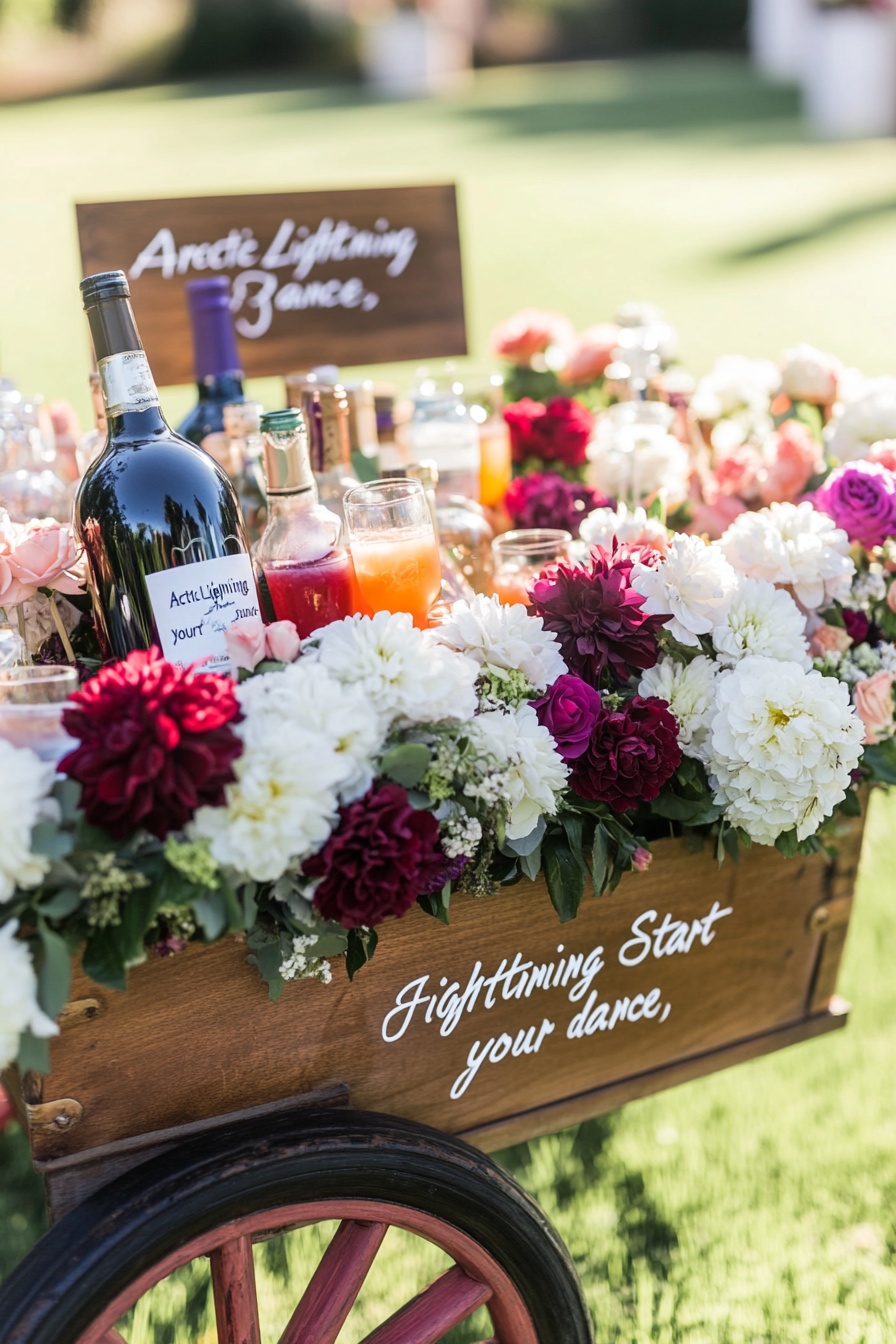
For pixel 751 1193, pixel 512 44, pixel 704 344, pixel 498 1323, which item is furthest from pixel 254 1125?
pixel 512 44

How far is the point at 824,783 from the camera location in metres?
0.97

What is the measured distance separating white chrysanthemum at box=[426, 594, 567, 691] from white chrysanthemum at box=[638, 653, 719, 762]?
99 millimetres

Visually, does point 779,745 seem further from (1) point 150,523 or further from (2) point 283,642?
(1) point 150,523

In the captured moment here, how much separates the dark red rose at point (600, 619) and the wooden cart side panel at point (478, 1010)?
21 cm

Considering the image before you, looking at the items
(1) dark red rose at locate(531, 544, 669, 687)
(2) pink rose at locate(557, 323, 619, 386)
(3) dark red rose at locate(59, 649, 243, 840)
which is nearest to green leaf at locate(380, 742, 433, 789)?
(3) dark red rose at locate(59, 649, 243, 840)

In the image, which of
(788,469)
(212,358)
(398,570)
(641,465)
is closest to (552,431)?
(641,465)

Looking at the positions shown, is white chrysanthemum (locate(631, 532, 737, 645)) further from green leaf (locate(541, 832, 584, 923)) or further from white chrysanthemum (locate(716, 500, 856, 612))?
green leaf (locate(541, 832, 584, 923))

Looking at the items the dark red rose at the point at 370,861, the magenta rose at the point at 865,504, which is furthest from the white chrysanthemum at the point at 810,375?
the dark red rose at the point at 370,861

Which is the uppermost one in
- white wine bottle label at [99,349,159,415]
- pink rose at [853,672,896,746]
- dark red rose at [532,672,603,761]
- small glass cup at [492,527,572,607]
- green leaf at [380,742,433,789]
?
white wine bottle label at [99,349,159,415]

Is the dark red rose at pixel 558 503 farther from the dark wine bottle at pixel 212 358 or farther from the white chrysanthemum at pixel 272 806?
the white chrysanthemum at pixel 272 806

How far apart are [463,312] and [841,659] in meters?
1.08

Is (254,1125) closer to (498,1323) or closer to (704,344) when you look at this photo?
(498,1323)

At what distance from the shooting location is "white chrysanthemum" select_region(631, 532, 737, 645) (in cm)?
100

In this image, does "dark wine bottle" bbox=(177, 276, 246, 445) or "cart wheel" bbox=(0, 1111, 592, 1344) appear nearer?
"cart wheel" bbox=(0, 1111, 592, 1344)
